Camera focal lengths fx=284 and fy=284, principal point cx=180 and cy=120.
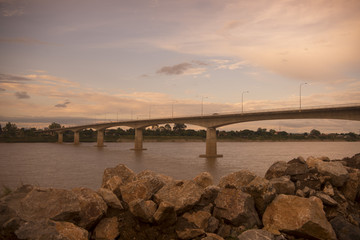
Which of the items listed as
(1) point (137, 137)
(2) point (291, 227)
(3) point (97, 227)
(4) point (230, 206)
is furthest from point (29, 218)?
(1) point (137, 137)

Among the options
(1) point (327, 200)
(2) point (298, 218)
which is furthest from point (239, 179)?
(1) point (327, 200)

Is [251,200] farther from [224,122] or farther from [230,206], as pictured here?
[224,122]

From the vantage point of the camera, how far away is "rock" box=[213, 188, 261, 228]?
26.7ft

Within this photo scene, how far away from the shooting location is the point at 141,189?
861cm

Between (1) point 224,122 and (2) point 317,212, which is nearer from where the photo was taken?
(2) point 317,212

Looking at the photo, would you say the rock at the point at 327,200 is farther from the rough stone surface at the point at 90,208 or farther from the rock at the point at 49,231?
the rock at the point at 49,231

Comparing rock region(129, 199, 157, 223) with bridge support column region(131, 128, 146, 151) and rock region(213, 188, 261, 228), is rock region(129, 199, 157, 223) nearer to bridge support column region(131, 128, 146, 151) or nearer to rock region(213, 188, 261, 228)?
rock region(213, 188, 261, 228)

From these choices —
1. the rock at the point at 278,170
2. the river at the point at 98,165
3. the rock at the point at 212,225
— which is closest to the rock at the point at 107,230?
the rock at the point at 212,225

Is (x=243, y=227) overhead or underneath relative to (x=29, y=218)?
underneath

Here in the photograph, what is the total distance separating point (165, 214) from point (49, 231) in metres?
2.80

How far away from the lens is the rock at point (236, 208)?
26.7ft

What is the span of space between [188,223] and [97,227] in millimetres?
2487

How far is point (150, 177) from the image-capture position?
29.7 feet

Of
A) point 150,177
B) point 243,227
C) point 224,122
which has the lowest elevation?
point 243,227
